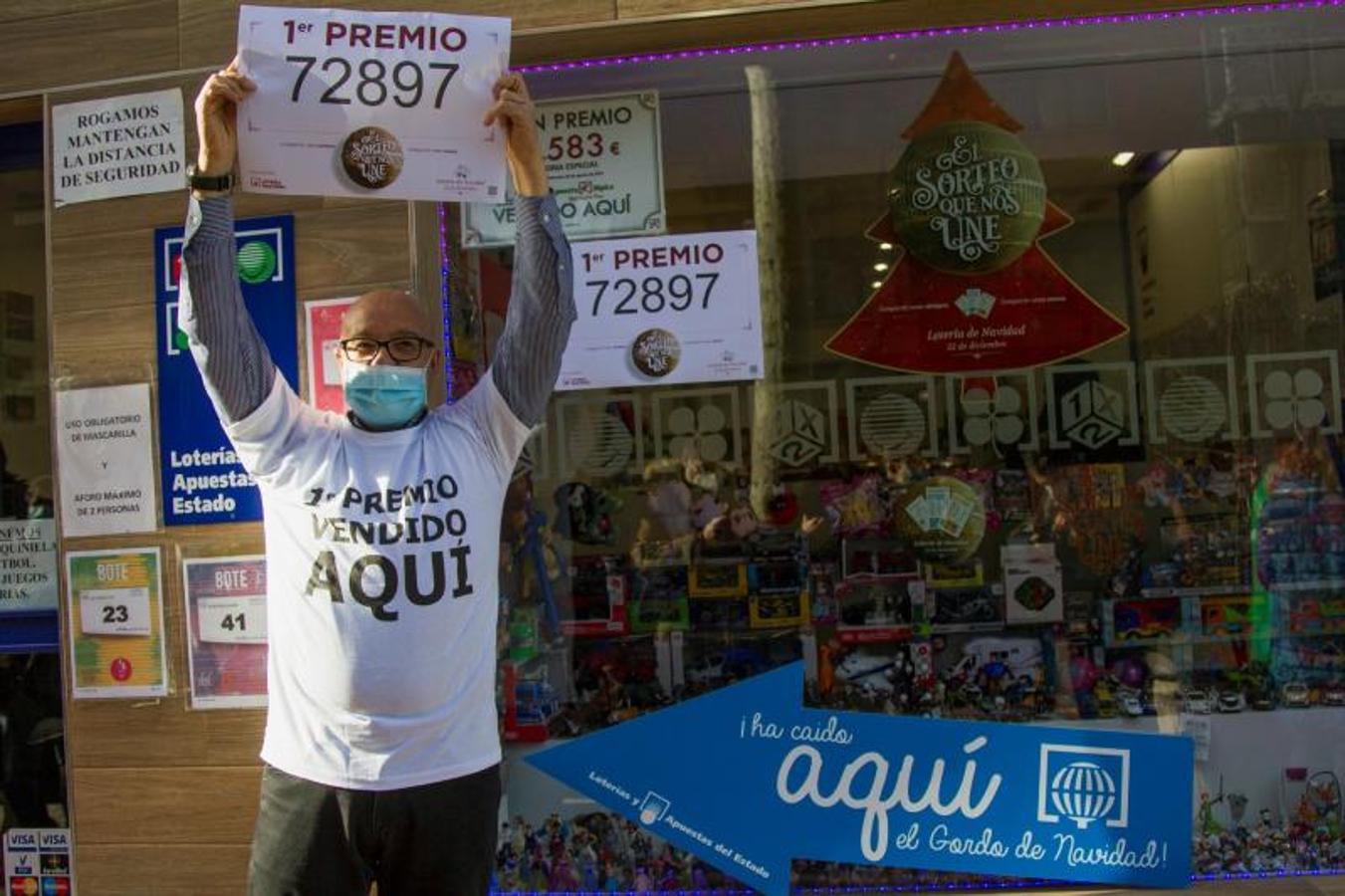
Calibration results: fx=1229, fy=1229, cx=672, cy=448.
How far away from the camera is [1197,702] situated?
12.7ft

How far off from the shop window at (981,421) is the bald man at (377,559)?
4.18 feet

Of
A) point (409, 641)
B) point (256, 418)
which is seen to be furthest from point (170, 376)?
point (409, 641)

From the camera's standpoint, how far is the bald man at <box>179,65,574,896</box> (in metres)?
2.34

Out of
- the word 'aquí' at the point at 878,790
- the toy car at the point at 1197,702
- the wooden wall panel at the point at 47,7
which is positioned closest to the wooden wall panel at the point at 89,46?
the wooden wall panel at the point at 47,7

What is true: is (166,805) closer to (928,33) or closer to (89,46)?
(89,46)

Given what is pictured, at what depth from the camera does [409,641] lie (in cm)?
234

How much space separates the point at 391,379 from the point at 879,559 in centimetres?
215

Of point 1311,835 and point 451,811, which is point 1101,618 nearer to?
point 1311,835

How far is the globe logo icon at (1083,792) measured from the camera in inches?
140

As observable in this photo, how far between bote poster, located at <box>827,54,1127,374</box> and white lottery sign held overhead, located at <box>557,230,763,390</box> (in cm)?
51

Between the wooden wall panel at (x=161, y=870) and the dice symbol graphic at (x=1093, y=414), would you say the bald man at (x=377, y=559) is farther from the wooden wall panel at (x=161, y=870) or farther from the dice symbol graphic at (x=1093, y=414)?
the dice symbol graphic at (x=1093, y=414)

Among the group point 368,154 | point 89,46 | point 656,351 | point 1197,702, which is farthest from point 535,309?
point 1197,702

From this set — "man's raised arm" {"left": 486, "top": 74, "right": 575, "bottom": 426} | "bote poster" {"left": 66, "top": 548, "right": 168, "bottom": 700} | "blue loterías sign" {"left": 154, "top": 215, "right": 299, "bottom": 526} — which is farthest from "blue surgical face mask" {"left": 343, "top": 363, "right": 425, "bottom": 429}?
"bote poster" {"left": 66, "top": 548, "right": 168, "bottom": 700}

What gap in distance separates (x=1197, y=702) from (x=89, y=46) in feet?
12.8
